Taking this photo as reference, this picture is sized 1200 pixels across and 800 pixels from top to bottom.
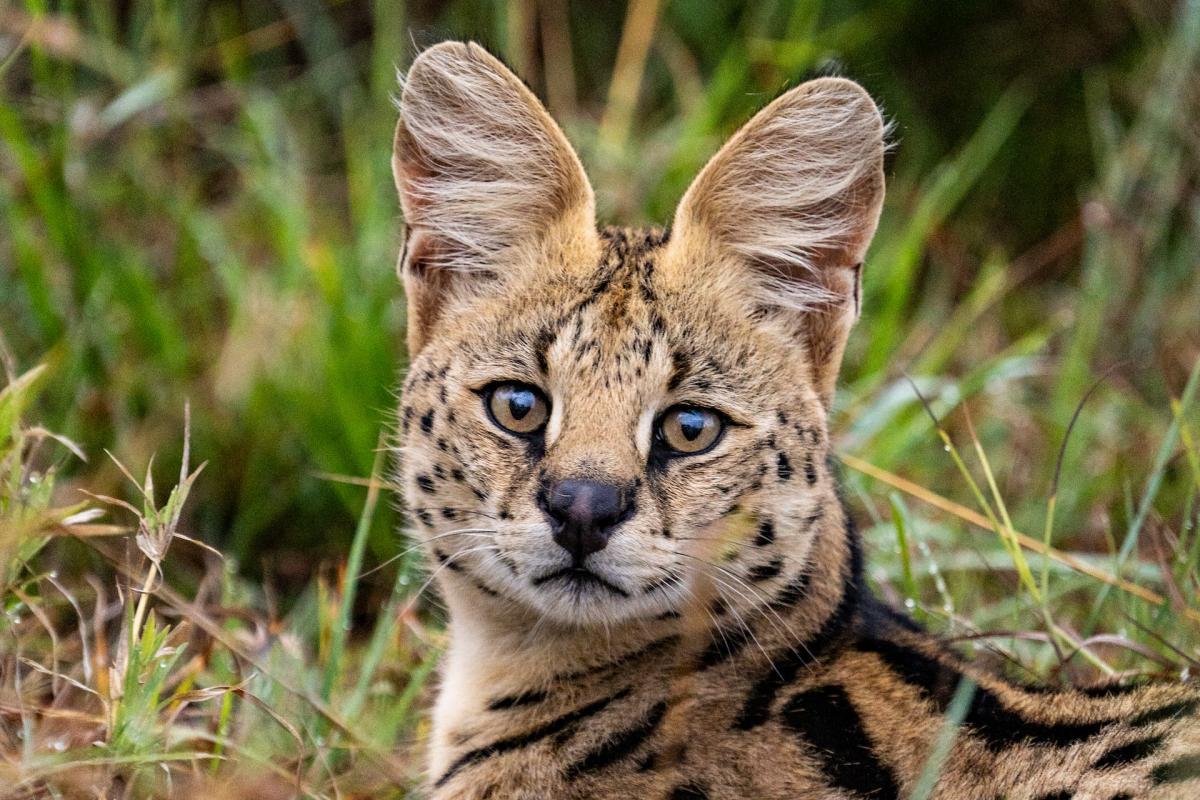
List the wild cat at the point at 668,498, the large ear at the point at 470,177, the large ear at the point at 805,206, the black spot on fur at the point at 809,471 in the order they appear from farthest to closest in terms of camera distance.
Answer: the large ear at the point at 470,177 < the large ear at the point at 805,206 < the black spot on fur at the point at 809,471 < the wild cat at the point at 668,498

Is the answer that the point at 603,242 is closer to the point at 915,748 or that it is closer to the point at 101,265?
the point at 915,748

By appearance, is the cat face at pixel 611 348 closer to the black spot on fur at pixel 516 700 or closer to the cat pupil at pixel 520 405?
the cat pupil at pixel 520 405

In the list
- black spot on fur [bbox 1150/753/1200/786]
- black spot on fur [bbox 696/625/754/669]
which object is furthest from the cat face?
black spot on fur [bbox 1150/753/1200/786]

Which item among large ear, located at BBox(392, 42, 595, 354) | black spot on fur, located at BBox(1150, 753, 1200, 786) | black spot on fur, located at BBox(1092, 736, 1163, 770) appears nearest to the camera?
black spot on fur, located at BBox(1150, 753, 1200, 786)

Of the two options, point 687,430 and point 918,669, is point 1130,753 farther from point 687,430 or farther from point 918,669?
point 687,430

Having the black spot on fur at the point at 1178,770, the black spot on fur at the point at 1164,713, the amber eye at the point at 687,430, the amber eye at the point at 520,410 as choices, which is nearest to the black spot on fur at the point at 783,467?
the amber eye at the point at 687,430

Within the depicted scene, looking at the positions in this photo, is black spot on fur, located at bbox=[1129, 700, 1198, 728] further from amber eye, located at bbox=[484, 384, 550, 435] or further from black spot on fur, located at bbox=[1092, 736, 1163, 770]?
amber eye, located at bbox=[484, 384, 550, 435]

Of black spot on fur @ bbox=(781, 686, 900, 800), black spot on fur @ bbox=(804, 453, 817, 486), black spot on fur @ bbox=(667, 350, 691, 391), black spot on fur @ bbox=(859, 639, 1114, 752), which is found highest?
black spot on fur @ bbox=(667, 350, 691, 391)
